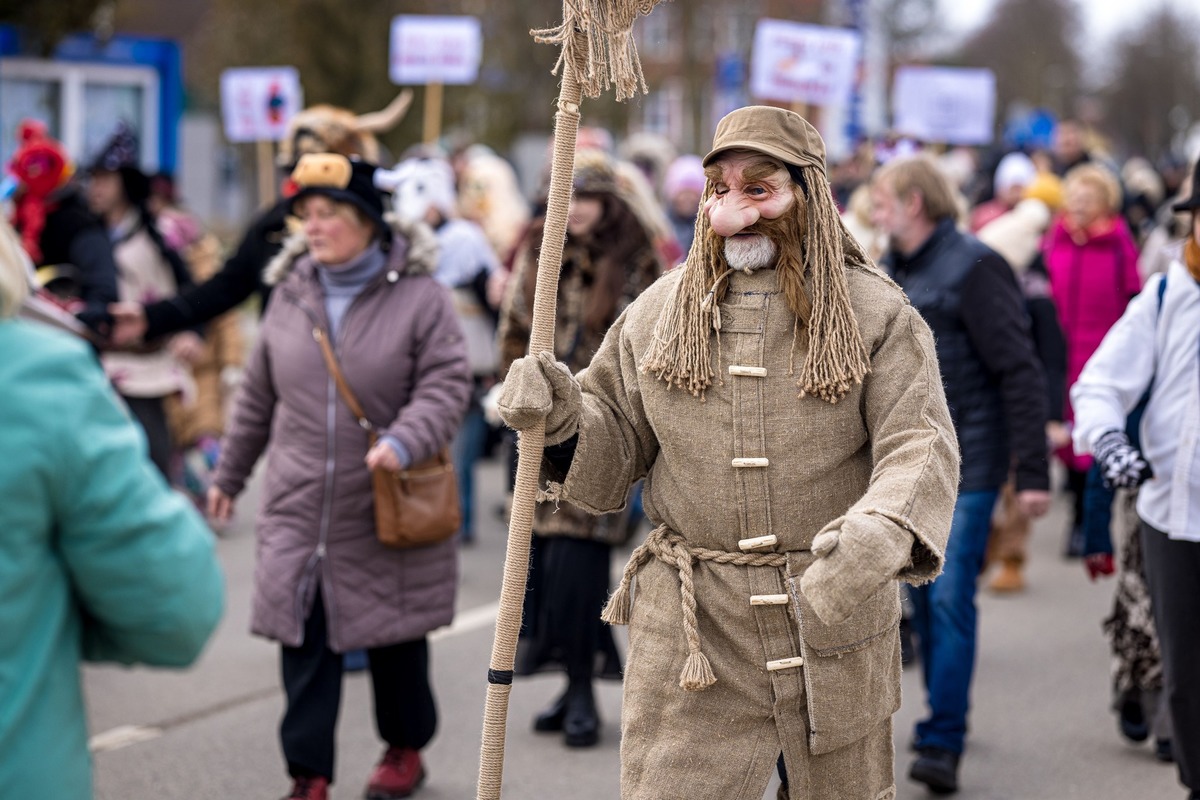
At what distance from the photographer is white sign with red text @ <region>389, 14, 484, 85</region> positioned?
43.7ft

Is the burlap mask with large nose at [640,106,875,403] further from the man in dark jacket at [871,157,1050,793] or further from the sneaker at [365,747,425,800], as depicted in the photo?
the sneaker at [365,747,425,800]

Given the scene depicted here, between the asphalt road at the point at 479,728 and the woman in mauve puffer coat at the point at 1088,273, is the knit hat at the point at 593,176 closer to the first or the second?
the asphalt road at the point at 479,728

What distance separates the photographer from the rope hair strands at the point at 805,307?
3150 mm

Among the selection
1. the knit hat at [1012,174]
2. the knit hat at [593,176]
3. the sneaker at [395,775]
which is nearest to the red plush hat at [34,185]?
the knit hat at [593,176]

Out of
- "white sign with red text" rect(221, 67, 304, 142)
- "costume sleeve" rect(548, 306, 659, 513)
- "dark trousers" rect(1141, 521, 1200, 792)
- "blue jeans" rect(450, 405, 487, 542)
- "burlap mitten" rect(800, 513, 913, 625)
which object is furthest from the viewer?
"white sign with red text" rect(221, 67, 304, 142)

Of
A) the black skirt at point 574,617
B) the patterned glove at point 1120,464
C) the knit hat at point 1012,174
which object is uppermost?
the knit hat at point 1012,174

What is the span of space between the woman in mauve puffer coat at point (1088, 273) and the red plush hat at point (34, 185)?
5015mm

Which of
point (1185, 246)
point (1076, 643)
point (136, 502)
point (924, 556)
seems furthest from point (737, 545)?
point (1076, 643)

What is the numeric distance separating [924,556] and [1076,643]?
14.4 ft

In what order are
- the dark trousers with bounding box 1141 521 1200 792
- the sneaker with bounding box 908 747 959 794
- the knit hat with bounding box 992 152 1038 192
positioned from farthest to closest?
the knit hat with bounding box 992 152 1038 192
the sneaker with bounding box 908 747 959 794
the dark trousers with bounding box 1141 521 1200 792

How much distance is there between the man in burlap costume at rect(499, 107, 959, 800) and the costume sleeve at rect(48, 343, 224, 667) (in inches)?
37.1

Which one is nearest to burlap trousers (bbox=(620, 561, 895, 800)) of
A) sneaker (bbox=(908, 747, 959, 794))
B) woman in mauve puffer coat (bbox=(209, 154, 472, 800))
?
woman in mauve puffer coat (bbox=(209, 154, 472, 800))

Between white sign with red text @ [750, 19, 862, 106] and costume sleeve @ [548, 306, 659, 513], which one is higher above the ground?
white sign with red text @ [750, 19, 862, 106]

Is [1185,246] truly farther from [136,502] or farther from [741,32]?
[741,32]
